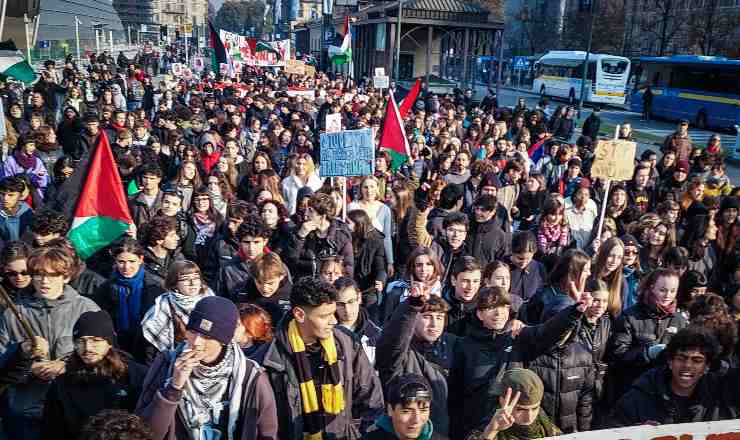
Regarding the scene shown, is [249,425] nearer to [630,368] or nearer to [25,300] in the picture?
[25,300]

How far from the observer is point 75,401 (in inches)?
117

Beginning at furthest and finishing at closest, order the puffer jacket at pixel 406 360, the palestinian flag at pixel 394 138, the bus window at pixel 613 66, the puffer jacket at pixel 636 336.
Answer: the bus window at pixel 613 66 < the palestinian flag at pixel 394 138 < the puffer jacket at pixel 636 336 < the puffer jacket at pixel 406 360

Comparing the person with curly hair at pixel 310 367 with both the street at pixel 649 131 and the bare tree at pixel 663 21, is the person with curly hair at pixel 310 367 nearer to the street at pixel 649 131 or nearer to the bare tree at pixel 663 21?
the street at pixel 649 131

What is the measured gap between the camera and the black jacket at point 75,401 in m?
2.98

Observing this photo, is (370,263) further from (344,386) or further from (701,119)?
(701,119)

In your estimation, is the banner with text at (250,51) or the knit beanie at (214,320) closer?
the knit beanie at (214,320)

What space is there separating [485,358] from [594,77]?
34587 mm

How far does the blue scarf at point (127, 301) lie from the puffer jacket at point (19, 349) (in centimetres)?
39

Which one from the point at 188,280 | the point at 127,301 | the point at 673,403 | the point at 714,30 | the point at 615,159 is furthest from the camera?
the point at 714,30

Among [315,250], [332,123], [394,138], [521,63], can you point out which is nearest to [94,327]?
[315,250]

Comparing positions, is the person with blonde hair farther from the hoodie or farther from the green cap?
the green cap

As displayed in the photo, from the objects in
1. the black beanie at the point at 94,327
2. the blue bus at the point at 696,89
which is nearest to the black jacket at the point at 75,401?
the black beanie at the point at 94,327

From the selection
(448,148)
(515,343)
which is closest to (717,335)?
(515,343)

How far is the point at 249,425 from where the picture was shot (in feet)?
9.28
